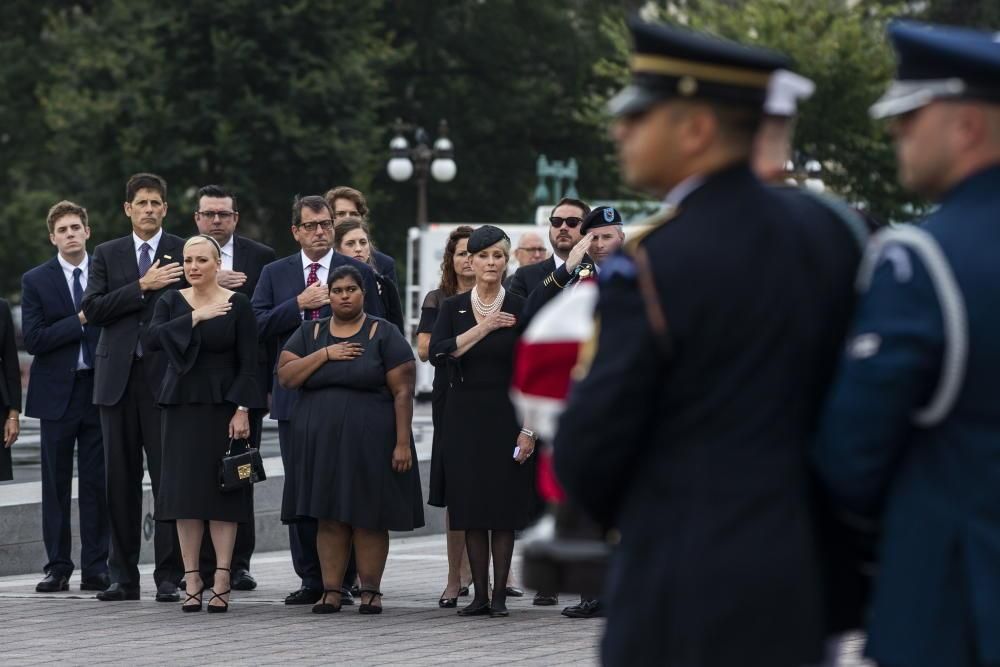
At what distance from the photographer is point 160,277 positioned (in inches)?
449

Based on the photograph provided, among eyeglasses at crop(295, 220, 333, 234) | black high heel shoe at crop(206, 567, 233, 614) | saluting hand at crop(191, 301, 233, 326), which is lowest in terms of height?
black high heel shoe at crop(206, 567, 233, 614)

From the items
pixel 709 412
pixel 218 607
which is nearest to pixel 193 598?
pixel 218 607

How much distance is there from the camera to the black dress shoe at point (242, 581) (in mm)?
11945

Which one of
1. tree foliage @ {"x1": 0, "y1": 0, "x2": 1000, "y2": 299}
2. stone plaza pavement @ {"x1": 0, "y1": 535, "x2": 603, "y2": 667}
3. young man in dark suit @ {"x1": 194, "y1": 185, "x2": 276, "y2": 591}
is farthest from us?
tree foliage @ {"x1": 0, "y1": 0, "x2": 1000, "y2": 299}

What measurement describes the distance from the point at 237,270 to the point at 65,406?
1.28 meters

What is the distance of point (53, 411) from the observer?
12.0 m

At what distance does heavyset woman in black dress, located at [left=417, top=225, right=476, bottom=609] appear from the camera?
1119cm

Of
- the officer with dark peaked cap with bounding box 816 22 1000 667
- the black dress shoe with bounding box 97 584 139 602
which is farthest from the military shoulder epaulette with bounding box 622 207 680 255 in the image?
the black dress shoe with bounding box 97 584 139 602

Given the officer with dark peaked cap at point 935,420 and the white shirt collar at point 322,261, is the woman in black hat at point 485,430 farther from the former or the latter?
the officer with dark peaked cap at point 935,420

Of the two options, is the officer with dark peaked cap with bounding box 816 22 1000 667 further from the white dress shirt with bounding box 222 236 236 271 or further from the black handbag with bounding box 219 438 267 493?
the white dress shirt with bounding box 222 236 236 271

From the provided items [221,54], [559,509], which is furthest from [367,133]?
[559,509]

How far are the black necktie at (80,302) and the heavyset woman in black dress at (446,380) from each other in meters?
1.93

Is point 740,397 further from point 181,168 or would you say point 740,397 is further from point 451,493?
point 181,168

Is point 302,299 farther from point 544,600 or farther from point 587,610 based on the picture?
point 587,610
